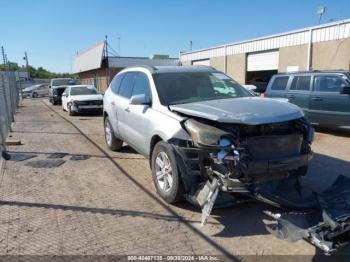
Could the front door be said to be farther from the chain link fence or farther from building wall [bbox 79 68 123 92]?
building wall [bbox 79 68 123 92]

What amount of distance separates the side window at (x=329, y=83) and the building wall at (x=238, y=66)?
511 inches

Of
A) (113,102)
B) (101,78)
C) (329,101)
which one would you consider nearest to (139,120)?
(113,102)

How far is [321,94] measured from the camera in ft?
34.2

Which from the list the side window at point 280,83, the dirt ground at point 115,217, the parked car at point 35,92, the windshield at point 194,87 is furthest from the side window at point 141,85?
the parked car at point 35,92

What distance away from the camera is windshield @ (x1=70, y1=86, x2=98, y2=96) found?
719 inches

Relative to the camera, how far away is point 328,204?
379cm

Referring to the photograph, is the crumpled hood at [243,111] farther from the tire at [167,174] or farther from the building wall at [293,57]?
the building wall at [293,57]

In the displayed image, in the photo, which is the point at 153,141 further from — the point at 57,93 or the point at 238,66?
the point at 57,93

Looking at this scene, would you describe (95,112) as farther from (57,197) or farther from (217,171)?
(217,171)

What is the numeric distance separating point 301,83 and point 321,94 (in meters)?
0.90

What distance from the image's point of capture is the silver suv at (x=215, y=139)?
13.4 feet

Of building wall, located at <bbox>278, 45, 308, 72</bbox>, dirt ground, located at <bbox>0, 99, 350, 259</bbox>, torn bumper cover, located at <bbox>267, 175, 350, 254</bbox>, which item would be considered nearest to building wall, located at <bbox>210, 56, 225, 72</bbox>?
building wall, located at <bbox>278, 45, 308, 72</bbox>

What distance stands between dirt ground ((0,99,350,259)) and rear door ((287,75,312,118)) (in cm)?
383

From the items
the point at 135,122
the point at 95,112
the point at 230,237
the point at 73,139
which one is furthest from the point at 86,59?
the point at 230,237
